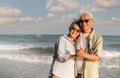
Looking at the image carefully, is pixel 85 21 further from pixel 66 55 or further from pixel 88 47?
pixel 66 55

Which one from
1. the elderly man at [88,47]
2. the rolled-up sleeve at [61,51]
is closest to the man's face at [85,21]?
the elderly man at [88,47]

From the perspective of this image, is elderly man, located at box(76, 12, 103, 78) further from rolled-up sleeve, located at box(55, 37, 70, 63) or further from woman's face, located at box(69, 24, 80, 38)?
rolled-up sleeve, located at box(55, 37, 70, 63)

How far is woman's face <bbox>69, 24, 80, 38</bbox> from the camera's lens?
13.5 ft

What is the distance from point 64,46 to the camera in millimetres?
4141

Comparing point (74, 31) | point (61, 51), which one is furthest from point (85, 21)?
point (61, 51)

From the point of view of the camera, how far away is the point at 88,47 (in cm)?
420

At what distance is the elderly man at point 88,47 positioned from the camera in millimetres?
4113

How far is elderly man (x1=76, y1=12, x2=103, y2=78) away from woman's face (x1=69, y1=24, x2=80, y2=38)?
2.2 inches

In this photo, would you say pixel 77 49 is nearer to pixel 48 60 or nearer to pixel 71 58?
pixel 71 58

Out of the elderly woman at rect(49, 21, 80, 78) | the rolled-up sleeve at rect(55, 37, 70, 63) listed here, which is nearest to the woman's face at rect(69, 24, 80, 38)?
the elderly woman at rect(49, 21, 80, 78)

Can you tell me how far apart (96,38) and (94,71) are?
421 millimetres

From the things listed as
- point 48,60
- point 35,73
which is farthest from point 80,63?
point 48,60

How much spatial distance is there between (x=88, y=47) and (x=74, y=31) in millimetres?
267

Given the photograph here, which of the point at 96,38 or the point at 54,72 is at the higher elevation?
the point at 96,38
